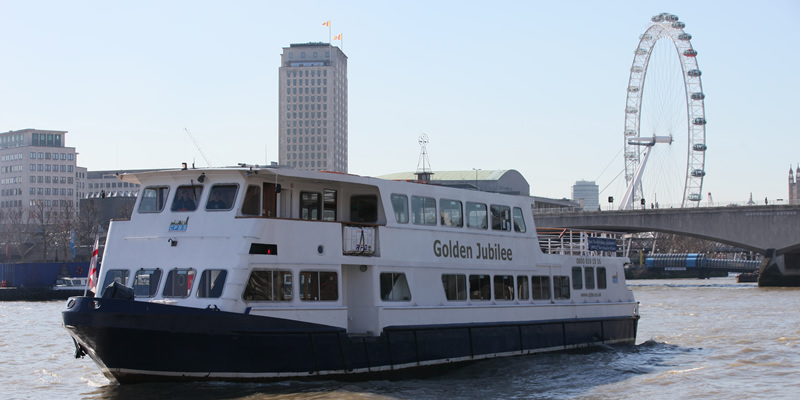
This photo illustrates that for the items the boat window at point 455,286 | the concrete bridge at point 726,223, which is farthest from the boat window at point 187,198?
the concrete bridge at point 726,223

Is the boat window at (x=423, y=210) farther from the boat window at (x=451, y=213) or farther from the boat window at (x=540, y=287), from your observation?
the boat window at (x=540, y=287)

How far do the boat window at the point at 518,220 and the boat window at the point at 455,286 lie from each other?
2801mm

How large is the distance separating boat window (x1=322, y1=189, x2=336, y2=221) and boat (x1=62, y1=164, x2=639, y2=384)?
35mm

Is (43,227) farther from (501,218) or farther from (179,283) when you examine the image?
(179,283)

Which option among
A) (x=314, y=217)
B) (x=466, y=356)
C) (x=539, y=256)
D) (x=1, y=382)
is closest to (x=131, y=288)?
(x=314, y=217)

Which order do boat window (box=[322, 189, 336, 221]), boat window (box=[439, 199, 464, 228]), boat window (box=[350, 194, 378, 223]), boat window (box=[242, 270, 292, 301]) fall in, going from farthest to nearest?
1. boat window (box=[439, 199, 464, 228])
2. boat window (box=[350, 194, 378, 223])
3. boat window (box=[322, 189, 336, 221])
4. boat window (box=[242, 270, 292, 301])

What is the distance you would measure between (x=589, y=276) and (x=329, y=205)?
9.60 metres

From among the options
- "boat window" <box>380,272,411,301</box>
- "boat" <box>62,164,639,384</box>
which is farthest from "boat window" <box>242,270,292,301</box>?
"boat window" <box>380,272,411,301</box>

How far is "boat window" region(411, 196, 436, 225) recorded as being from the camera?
70.5ft

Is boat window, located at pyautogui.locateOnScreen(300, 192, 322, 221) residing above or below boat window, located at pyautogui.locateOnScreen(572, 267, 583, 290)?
above

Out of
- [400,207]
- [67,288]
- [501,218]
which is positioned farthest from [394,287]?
[67,288]

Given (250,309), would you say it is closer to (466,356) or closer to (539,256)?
(466,356)

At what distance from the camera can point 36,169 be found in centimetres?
16600

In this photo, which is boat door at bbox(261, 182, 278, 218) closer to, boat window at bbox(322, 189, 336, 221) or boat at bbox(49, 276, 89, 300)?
boat window at bbox(322, 189, 336, 221)
